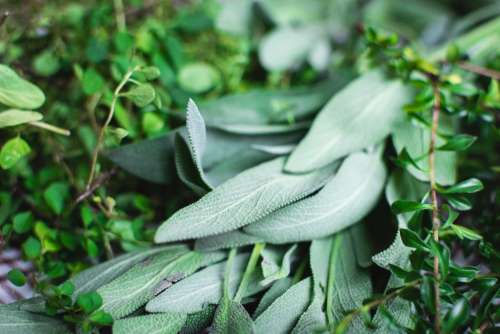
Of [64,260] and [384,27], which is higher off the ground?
[384,27]

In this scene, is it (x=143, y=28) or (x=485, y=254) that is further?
(x=143, y=28)

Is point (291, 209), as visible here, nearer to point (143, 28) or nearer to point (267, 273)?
point (267, 273)

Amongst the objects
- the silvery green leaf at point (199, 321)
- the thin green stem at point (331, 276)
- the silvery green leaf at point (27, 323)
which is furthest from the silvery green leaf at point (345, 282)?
the silvery green leaf at point (27, 323)

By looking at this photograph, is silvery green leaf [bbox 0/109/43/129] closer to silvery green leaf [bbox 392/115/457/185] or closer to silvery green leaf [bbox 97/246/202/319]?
silvery green leaf [bbox 97/246/202/319]

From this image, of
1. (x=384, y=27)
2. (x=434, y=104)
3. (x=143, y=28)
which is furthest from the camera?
(x=384, y=27)

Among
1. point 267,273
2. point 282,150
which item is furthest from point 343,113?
point 267,273

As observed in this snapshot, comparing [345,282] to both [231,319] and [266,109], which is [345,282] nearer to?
[231,319]
